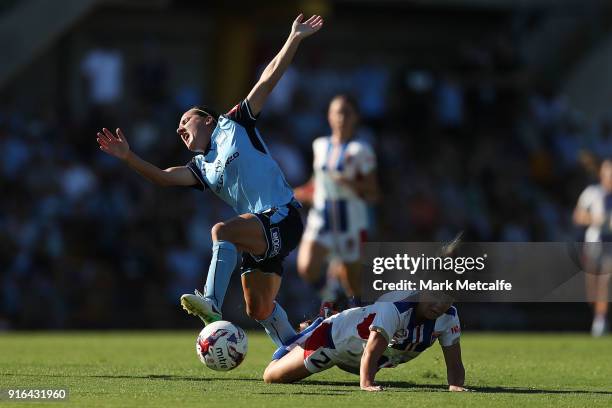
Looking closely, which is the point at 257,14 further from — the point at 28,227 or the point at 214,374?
the point at 214,374

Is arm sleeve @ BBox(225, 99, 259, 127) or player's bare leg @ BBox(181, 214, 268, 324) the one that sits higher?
arm sleeve @ BBox(225, 99, 259, 127)

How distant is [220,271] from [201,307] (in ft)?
1.46

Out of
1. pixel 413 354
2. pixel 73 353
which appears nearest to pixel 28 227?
pixel 73 353

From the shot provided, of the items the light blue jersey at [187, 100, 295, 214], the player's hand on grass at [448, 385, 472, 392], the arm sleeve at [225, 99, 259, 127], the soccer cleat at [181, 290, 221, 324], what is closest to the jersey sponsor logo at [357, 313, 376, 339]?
the player's hand on grass at [448, 385, 472, 392]

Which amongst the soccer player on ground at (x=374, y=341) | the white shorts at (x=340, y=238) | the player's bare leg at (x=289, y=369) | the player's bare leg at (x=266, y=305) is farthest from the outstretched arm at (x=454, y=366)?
the white shorts at (x=340, y=238)

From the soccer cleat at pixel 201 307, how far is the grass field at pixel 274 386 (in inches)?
19.3

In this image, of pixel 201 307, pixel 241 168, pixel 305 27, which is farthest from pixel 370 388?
pixel 305 27

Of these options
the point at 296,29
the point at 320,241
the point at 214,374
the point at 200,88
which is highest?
the point at 200,88

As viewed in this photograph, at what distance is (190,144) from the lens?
11.2 metres

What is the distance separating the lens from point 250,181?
10.9 meters

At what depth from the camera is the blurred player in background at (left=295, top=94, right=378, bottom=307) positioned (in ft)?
51.8

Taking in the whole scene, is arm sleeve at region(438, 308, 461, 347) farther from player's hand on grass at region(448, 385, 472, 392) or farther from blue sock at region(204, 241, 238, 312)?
blue sock at region(204, 241, 238, 312)

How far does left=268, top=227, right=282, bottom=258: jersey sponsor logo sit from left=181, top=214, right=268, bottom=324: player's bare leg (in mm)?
74

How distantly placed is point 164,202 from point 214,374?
451 inches
